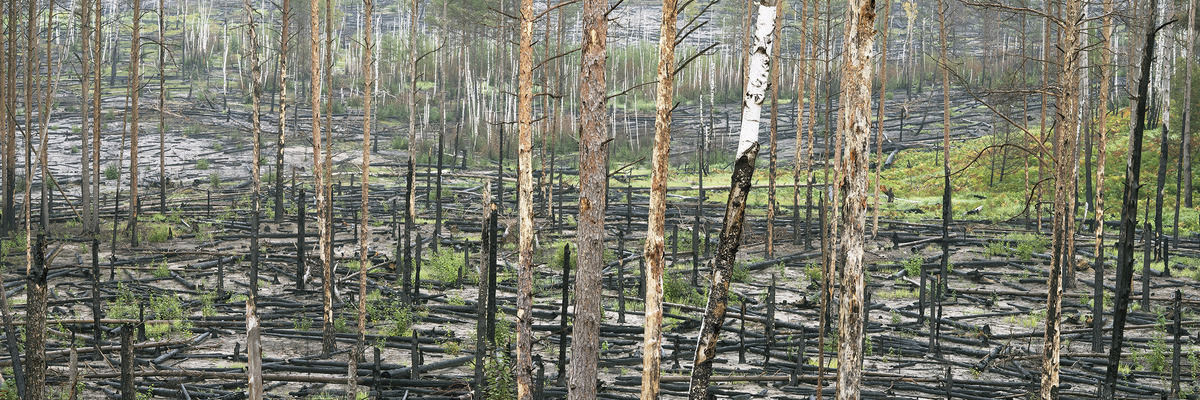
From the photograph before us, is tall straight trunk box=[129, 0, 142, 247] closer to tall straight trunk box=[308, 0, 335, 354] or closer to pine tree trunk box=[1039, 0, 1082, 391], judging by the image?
tall straight trunk box=[308, 0, 335, 354]

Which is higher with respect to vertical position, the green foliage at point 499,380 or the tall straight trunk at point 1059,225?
the tall straight trunk at point 1059,225

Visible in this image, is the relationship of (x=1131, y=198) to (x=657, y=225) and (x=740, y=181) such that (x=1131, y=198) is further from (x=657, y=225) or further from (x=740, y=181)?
(x=657, y=225)

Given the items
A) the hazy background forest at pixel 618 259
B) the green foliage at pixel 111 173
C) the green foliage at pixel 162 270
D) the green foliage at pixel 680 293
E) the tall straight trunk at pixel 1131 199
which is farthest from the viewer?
the green foliage at pixel 111 173

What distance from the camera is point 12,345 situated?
780 cm

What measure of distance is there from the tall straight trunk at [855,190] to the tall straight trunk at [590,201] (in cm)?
232

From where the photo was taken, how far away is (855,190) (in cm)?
763

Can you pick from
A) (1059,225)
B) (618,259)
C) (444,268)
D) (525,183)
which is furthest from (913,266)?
(525,183)

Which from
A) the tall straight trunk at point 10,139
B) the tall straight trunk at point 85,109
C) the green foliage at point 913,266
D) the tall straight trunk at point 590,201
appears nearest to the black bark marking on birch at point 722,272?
the tall straight trunk at point 590,201

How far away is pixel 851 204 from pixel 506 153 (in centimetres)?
3462

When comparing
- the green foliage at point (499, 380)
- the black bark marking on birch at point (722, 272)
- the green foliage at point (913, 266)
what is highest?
the black bark marking on birch at point (722, 272)

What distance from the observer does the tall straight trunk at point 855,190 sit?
7496 millimetres

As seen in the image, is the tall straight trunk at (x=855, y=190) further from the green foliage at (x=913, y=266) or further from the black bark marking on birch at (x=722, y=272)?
the green foliage at (x=913, y=266)

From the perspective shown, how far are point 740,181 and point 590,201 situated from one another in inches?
83.4

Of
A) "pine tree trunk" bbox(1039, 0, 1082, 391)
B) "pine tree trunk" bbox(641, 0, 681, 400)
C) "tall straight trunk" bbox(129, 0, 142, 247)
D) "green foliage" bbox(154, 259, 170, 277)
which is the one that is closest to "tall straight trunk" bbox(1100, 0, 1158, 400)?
"pine tree trunk" bbox(1039, 0, 1082, 391)
